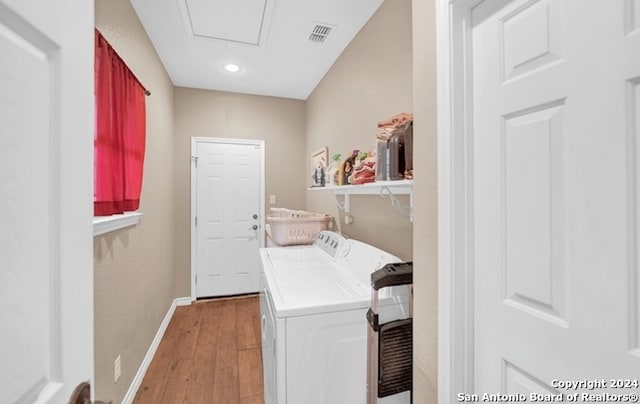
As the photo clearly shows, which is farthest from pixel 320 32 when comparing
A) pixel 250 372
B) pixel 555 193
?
pixel 250 372

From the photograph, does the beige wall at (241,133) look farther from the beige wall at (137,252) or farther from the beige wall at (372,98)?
the beige wall at (372,98)

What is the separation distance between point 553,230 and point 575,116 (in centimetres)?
26

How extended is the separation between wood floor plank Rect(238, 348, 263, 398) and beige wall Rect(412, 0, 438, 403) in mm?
1304

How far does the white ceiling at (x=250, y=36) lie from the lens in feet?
6.50

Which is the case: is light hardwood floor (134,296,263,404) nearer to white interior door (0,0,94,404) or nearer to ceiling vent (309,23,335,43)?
white interior door (0,0,94,404)

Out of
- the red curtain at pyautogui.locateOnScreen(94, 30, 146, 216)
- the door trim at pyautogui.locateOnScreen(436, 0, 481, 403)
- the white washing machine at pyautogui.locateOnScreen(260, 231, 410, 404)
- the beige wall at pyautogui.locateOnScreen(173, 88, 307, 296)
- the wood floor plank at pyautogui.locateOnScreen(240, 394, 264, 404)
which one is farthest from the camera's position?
the beige wall at pyautogui.locateOnScreen(173, 88, 307, 296)

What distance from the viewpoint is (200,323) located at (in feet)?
9.61

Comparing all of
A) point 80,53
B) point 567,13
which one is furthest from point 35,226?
point 567,13

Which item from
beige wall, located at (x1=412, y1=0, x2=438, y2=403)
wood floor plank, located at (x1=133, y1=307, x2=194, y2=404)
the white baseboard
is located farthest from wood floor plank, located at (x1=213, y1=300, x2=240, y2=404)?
beige wall, located at (x1=412, y1=0, x2=438, y2=403)

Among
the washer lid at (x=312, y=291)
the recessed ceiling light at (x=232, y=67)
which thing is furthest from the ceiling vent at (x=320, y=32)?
the washer lid at (x=312, y=291)

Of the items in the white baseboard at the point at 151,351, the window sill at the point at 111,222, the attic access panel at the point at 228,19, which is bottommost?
the white baseboard at the point at 151,351

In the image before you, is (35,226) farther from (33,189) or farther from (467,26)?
(467,26)

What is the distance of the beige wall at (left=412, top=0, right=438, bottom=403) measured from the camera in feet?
3.17

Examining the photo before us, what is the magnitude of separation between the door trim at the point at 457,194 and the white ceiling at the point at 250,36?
1368 mm
